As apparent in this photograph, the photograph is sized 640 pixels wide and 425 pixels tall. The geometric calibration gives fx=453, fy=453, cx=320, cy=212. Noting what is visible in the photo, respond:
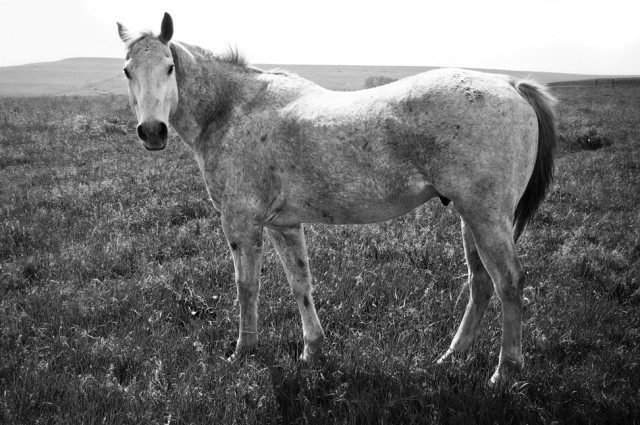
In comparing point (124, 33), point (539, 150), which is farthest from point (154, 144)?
point (539, 150)

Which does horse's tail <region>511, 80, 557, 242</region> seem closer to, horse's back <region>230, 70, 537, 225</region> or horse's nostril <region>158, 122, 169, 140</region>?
horse's back <region>230, 70, 537, 225</region>

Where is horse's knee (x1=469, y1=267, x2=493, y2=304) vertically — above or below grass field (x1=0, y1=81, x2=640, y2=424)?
above

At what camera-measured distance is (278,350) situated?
447 cm

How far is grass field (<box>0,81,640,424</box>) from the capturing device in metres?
3.50

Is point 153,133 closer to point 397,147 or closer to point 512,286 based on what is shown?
point 397,147

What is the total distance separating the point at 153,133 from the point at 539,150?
3400mm

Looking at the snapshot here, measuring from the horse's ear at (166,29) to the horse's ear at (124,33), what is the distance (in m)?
0.37

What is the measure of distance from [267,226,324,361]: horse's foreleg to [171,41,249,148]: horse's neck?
1274 millimetres

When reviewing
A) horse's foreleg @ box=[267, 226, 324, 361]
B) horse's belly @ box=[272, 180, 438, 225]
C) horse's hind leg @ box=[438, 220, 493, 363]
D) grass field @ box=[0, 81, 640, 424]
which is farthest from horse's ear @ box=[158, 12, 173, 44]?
horse's hind leg @ box=[438, 220, 493, 363]

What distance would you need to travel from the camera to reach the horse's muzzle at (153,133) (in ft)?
12.8

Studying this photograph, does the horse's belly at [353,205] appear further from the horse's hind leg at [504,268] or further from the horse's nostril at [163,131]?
the horse's nostril at [163,131]

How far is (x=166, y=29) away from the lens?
13.8 ft

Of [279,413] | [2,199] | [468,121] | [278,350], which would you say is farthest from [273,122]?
[2,199]

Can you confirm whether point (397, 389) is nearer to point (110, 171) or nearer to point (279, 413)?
point (279, 413)
